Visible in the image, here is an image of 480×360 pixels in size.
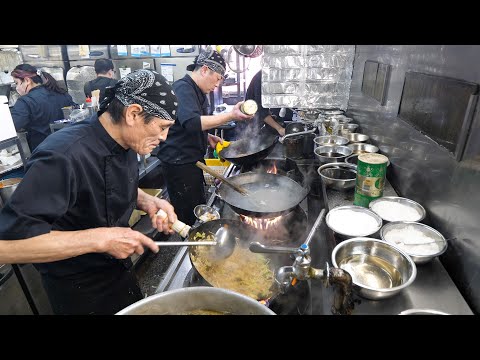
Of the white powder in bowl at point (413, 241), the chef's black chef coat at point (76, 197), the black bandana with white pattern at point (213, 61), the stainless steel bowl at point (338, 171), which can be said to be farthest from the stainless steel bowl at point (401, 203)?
the black bandana with white pattern at point (213, 61)

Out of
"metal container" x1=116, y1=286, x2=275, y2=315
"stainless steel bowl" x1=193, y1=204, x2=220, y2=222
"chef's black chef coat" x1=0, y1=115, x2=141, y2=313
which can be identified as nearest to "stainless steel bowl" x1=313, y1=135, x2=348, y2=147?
"stainless steel bowl" x1=193, y1=204, x2=220, y2=222

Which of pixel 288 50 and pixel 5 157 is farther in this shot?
pixel 288 50

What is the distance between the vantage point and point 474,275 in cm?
148

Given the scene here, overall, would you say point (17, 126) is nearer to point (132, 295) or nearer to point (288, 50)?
point (132, 295)

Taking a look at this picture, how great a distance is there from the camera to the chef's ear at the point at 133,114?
1.73 metres

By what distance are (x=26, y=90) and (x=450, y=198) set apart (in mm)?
6433

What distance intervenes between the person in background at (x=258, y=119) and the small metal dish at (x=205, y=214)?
195cm

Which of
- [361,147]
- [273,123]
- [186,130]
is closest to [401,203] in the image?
[361,147]

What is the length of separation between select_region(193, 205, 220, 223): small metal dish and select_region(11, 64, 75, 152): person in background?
426 cm

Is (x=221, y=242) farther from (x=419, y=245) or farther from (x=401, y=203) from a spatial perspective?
(x=401, y=203)

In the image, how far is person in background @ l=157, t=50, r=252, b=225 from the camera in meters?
3.37

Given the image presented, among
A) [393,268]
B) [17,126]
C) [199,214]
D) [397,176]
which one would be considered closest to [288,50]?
[397,176]

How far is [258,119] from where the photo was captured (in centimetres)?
471

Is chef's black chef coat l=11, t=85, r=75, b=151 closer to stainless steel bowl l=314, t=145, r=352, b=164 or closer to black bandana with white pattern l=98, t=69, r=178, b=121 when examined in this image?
black bandana with white pattern l=98, t=69, r=178, b=121
